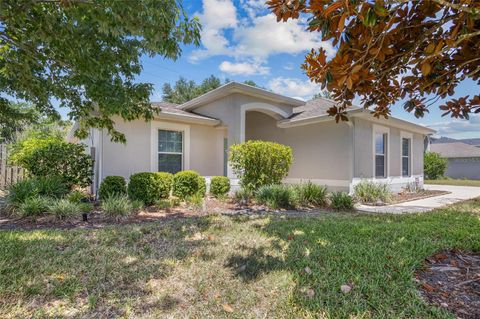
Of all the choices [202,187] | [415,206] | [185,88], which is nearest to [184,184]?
[202,187]

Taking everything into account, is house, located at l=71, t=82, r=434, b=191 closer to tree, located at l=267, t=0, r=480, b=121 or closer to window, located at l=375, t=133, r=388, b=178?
window, located at l=375, t=133, r=388, b=178

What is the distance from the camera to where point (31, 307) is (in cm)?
273

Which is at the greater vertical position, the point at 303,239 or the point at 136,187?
the point at 136,187

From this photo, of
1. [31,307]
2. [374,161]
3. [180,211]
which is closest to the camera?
[31,307]

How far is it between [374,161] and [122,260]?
10956 mm

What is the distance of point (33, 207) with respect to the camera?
645 centimetres

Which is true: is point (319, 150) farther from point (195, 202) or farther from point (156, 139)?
point (156, 139)

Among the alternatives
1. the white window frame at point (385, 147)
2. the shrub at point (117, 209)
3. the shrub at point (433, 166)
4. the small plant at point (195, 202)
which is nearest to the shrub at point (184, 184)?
the small plant at point (195, 202)

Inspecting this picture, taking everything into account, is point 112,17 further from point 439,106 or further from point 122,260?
point 439,106

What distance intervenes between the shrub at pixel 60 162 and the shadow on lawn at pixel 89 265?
438cm

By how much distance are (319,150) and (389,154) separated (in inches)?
145

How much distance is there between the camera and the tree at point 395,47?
7.87 feet

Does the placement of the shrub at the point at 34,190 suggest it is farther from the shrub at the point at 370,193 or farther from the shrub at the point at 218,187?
the shrub at the point at 370,193

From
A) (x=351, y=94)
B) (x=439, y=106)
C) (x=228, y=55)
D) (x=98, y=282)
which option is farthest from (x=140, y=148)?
(x=228, y=55)
